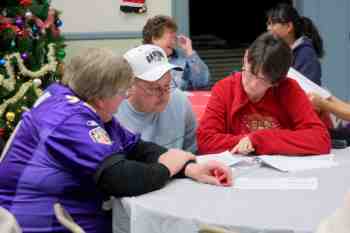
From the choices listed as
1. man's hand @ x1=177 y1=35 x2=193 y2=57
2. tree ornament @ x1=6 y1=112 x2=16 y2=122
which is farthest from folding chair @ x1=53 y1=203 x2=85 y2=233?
man's hand @ x1=177 y1=35 x2=193 y2=57

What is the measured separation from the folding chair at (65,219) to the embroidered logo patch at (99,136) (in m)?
0.22

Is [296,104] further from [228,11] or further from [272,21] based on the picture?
[228,11]

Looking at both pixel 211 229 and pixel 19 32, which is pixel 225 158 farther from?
pixel 19 32

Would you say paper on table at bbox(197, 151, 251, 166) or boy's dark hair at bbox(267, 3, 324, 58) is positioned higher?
boy's dark hair at bbox(267, 3, 324, 58)

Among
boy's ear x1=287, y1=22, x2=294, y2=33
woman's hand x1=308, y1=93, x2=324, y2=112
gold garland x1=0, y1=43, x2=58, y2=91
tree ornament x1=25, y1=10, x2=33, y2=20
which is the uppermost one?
tree ornament x1=25, y1=10, x2=33, y2=20

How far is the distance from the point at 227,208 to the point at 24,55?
10.2 feet

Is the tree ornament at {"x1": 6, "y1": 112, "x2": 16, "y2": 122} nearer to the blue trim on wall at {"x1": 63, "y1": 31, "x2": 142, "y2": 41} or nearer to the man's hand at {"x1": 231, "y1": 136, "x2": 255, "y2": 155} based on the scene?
the blue trim on wall at {"x1": 63, "y1": 31, "x2": 142, "y2": 41}

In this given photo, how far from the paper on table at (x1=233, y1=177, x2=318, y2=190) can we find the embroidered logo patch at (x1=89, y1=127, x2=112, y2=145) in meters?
0.44

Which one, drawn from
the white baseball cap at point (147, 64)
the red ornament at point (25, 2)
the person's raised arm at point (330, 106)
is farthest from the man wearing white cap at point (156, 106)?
the red ornament at point (25, 2)

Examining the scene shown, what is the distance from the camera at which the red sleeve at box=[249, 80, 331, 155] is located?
235 centimetres

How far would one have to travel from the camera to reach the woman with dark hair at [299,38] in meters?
3.74

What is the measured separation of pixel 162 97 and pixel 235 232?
0.90 meters

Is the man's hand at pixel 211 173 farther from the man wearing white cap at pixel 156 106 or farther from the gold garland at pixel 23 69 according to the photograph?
the gold garland at pixel 23 69

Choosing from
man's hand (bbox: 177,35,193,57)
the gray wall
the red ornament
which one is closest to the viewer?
the red ornament
